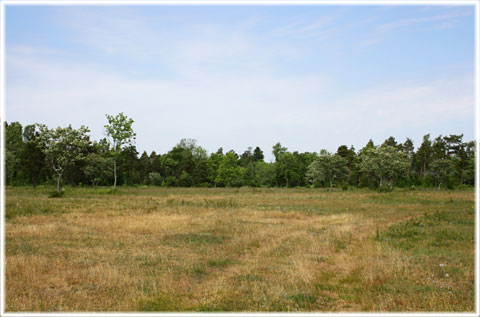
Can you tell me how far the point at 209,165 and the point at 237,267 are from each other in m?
95.7

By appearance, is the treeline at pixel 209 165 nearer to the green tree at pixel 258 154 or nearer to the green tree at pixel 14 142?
the green tree at pixel 14 142

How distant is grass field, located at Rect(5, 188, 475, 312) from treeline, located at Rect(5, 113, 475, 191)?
35.6 meters

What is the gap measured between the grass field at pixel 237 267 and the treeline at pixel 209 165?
117ft

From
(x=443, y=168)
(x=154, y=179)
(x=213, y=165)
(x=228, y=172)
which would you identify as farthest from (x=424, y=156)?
(x=154, y=179)

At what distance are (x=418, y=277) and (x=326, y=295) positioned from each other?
10.5 feet

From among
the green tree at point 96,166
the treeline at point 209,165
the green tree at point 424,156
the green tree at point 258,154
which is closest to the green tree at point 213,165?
the treeline at point 209,165

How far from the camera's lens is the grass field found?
27.3 ft

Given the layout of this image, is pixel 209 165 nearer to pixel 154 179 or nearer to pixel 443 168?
pixel 154 179

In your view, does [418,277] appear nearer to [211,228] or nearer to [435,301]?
[435,301]

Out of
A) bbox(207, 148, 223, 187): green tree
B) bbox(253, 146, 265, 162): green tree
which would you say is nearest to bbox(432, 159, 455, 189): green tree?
bbox(207, 148, 223, 187): green tree

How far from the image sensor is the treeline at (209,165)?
2282 inches

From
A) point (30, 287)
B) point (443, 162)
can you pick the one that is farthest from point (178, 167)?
point (30, 287)

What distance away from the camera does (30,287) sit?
30.3 feet

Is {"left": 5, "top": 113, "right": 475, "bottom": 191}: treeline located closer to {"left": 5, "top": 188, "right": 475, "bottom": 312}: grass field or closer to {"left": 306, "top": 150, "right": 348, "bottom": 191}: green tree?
{"left": 306, "top": 150, "right": 348, "bottom": 191}: green tree
